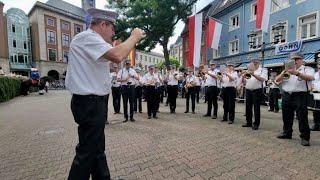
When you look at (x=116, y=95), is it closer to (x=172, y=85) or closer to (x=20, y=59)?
(x=172, y=85)

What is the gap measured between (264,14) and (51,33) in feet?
151

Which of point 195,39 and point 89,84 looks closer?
point 89,84

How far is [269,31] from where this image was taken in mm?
22344

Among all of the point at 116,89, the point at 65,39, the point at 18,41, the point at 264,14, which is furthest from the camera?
the point at 65,39

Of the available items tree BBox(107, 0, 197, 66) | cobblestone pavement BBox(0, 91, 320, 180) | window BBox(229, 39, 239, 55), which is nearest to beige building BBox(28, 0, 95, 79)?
tree BBox(107, 0, 197, 66)

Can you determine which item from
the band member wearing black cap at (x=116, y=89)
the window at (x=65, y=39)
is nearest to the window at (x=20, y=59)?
the window at (x=65, y=39)

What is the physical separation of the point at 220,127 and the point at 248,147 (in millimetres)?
2214

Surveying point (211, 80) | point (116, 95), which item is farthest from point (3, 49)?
point (211, 80)

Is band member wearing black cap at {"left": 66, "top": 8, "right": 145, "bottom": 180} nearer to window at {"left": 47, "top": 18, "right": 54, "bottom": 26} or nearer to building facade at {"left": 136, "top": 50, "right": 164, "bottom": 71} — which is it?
window at {"left": 47, "top": 18, "right": 54, "bottom": 26}

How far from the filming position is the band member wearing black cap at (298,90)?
5637 mm

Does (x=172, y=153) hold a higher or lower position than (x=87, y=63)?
lower

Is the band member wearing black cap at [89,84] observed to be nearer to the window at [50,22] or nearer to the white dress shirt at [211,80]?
the white dress shirt at [211,80]

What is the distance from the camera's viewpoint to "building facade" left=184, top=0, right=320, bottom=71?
18.3 metres

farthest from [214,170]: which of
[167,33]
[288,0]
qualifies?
[167,33]
